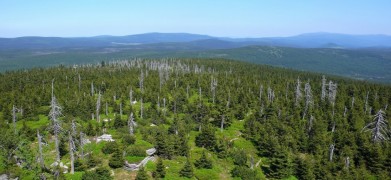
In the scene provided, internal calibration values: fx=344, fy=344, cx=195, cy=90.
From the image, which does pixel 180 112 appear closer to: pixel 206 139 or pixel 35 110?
pixel 206 139

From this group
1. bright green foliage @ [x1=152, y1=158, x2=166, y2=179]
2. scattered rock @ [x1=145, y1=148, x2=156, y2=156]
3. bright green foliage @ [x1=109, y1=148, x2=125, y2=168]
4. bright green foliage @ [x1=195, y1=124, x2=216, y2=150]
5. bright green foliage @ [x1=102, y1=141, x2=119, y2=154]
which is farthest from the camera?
bright green foliage @ [x1=195, y1=124, x2=216, y2=150]

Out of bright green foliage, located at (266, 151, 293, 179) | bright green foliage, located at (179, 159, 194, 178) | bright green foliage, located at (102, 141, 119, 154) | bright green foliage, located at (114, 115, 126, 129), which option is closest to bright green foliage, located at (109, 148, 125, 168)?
bright green foliage, located at (102, 141, 119, 154)

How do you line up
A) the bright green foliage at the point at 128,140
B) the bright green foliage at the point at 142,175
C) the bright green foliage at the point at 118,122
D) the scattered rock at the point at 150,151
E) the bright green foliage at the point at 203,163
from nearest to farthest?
the bright green foliage at the point at 142,175, the bright green foliage at the point at 203,163, the scattered rock at the point at 150,151, the bright green foliage at the point at 128,140, the bright green foliage at the point at 118,122

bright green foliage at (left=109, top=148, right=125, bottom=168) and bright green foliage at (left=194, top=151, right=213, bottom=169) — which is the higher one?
bright green foliage at (left=109, top=148, right=125, bottom=168)

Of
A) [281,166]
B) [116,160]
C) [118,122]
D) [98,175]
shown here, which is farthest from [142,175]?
[118,122]

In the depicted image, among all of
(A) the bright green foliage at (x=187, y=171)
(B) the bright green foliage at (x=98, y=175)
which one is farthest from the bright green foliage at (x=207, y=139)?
(B) the bright green foliage at (x=98, y=175)

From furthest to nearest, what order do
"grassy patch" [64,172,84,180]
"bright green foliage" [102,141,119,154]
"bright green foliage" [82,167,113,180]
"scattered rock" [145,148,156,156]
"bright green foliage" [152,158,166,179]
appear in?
"bright green foliage" [102,141,119,154], "scattered rock" [145,148,156,156], "bright green foliage" [152,158,166,179], "grassy patch" [64,172,84,180], "bright green foliage" [82,167,113,180]

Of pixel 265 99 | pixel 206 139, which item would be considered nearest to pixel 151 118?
pixel 206 139

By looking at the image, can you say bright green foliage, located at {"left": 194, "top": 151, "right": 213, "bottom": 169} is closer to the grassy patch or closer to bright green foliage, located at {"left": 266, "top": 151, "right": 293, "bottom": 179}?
bright green foliage, located at {"left": 266, "top": 151, "right": 293, "bottom": 179}

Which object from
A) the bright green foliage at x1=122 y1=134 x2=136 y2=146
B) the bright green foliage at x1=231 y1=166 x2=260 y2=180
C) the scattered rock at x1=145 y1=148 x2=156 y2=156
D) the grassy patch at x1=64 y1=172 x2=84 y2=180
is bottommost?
the bright green foliage at x1=231 y1=166 x2=260 y2=180

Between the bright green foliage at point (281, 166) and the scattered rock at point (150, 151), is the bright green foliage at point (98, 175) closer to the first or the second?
the scattered rock at point (150, 151)
